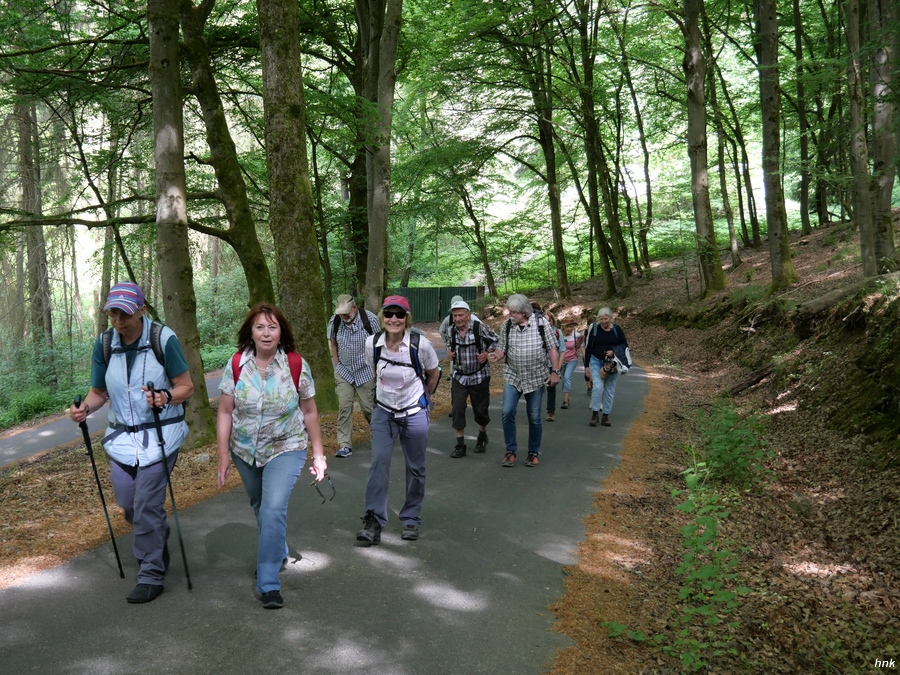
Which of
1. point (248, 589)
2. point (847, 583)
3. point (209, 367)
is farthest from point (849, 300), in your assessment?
point (209, 367)

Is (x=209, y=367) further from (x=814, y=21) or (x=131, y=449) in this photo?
(x=814, y=21)

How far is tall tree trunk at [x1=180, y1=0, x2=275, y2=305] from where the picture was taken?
1092cm

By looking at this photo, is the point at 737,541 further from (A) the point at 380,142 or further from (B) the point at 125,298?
(A) the point at 380,142

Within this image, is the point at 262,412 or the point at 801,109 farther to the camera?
the point at 801,109

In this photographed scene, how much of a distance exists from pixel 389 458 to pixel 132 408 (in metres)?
2.14

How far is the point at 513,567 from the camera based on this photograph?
5176 millimetres

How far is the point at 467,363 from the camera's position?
28.3 feet

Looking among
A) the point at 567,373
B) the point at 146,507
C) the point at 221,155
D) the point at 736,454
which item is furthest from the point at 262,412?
the point at 567,373

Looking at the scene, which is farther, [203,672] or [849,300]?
[849,300]

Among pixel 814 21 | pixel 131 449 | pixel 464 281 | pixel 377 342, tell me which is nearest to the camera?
pixel 131 449

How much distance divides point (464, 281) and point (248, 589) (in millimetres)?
45024

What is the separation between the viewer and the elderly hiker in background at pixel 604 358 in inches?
421

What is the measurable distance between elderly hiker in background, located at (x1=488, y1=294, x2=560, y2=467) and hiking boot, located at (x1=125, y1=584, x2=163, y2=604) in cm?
476

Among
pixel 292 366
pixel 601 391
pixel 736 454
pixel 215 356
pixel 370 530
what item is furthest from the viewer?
pixel 215 356
